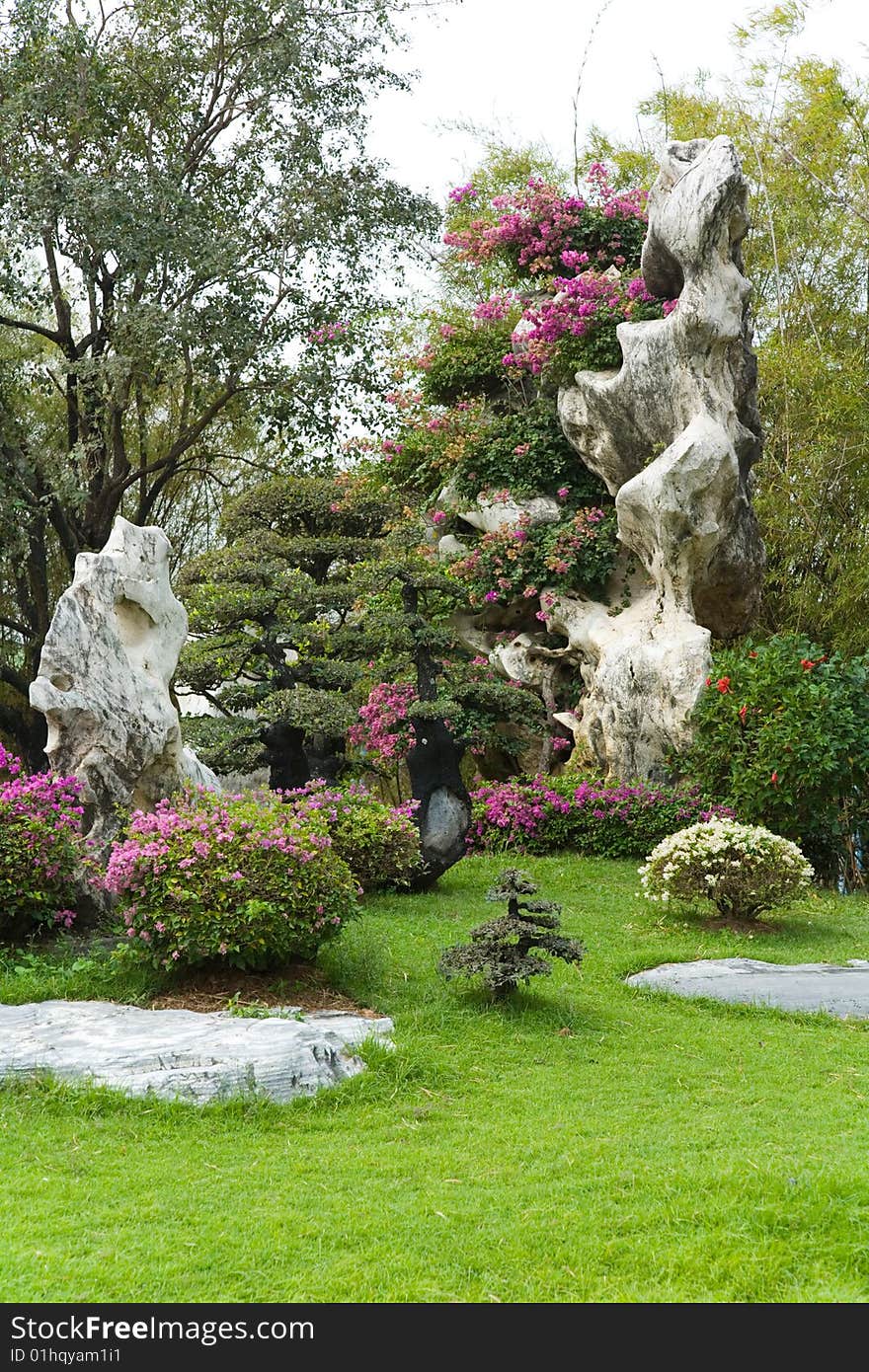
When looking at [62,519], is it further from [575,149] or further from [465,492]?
[575,149]

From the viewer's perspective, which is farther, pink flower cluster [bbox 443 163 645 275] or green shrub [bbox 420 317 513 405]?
green shrub [bbox 420 317 513 405]

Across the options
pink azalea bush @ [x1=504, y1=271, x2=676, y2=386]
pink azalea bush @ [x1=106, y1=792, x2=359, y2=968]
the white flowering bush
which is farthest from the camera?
pink azalea bush @ [x1=504, y1=271, x2=676, y2=386]

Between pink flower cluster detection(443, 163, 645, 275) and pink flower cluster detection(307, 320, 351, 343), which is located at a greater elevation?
pink flower cluster detection(443, 163, 645, 275)

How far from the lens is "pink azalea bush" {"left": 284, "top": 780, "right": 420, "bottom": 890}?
8.69 meters

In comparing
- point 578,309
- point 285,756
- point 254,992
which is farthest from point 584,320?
point 254,992

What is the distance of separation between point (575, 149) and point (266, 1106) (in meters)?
15.4

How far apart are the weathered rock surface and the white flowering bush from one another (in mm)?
3423

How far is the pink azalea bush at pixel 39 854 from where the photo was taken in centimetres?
646

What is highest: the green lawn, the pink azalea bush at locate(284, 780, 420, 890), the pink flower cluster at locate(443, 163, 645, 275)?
the pink flower cluster at locate(443, 163, 645, 275)

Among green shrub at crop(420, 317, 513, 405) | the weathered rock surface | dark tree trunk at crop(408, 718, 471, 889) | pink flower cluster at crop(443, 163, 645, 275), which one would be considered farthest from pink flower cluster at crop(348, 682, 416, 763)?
pink flower cluster at crop(443, 163, 645, 275)

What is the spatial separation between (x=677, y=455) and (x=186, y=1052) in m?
8.72

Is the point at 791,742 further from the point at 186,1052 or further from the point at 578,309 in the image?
the point at 186,1052

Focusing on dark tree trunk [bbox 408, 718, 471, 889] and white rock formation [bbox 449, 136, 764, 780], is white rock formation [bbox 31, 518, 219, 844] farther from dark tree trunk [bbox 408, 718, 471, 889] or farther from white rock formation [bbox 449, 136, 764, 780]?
white rock formation [bbox 449, 136, 764, 780]

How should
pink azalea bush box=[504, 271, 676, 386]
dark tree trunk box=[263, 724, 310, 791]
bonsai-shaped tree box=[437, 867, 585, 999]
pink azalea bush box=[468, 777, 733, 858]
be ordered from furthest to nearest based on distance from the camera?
pink azalea bush box=[504, 271, 676, 386] < pink azalea bush box=[468, 777, 733, 858] < dark tree trunk box=[263, 724, 310, 791] < bonsai-shaped tree box=[437, 867, 585, 999]
